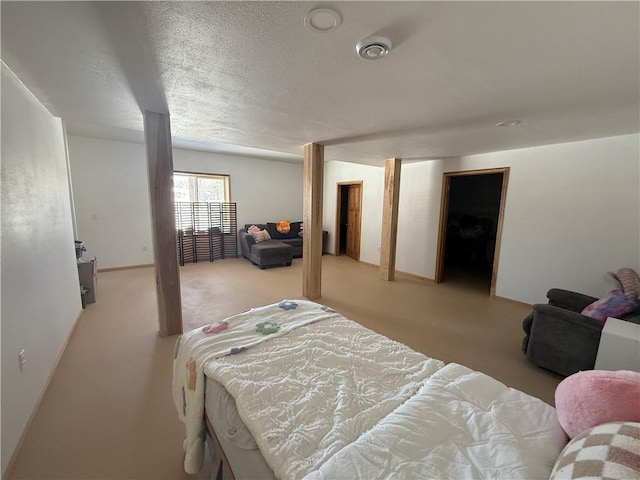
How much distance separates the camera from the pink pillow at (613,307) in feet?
6.56

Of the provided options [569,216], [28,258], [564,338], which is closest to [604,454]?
[564,338]

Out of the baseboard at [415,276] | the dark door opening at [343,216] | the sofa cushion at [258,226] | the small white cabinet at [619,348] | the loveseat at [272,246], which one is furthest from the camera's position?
the dark door opening at [343,216]

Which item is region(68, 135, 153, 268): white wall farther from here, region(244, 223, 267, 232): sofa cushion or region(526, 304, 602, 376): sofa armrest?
region(526, 304, 602, 376): sofa armrest

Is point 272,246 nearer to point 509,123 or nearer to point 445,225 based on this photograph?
point 445,225

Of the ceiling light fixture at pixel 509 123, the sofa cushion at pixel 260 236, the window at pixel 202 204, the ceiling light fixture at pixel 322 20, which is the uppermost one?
the ceiling light fixture at pixel 509 123

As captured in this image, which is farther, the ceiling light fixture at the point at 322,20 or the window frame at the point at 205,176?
the window frame at the point at 205,176

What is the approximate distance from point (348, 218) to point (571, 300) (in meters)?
4.66

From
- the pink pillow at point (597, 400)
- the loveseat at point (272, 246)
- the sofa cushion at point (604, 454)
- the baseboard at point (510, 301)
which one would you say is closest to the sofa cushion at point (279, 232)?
the loveseat at point (272, 246)

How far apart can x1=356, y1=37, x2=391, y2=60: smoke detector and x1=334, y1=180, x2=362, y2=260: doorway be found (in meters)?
4.72

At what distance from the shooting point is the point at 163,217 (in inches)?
101

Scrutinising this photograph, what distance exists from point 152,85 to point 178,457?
2385 millimetres

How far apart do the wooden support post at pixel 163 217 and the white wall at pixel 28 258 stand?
2.49 feet

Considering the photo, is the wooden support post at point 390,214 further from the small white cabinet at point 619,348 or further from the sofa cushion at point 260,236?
the small white cabinet at point 619,348

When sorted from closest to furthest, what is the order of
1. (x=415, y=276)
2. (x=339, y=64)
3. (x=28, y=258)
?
(x=339, y=64) → (x=28, y=258) → (x=415, y=276)
